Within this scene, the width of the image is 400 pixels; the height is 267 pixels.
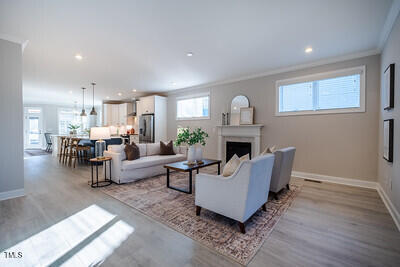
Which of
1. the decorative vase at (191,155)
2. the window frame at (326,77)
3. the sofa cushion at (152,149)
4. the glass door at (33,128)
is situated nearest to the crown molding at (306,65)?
the window frame at (326,77)

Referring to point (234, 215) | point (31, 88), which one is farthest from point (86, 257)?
point (31, 88)

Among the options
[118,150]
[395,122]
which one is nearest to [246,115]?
[395,122]

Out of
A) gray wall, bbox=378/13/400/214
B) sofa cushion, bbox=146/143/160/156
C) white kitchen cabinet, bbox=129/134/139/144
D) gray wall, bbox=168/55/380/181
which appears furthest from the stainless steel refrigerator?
gray wall, bbox=378/13/400/214

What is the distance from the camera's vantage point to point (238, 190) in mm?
1905

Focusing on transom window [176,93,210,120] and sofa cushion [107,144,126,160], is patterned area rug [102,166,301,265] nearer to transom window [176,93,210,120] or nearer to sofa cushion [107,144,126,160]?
sofa cushion [107,144,126,160]

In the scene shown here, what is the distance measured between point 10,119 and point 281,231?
4437 millimetres

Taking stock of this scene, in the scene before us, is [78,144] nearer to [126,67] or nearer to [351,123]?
[126,67]

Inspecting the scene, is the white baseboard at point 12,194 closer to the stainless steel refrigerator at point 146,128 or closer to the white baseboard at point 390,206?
the stainless steel refrigerator at point 146,128

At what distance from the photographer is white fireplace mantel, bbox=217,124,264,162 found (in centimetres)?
473

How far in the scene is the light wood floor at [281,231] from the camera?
1.58 meters

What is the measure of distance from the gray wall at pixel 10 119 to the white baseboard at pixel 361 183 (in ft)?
18.4

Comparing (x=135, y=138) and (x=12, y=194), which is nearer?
Answer: (x=12, y=194)

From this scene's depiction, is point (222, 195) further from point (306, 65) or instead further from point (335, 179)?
point (306, 65)

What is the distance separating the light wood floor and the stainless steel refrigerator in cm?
377
